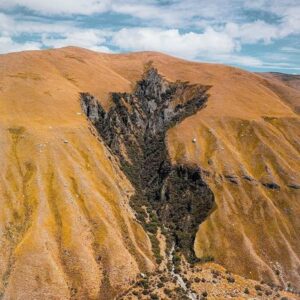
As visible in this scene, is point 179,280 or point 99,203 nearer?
point 179,280

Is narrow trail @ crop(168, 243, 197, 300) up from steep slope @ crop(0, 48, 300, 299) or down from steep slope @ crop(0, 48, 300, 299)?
down

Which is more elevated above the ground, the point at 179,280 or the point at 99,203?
the point at 99,203

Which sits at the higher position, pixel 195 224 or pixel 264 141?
pixel 264 141

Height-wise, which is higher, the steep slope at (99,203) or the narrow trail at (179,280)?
the steep slope at (99,203)

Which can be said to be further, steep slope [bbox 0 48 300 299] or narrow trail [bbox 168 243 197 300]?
narrow trail [bbox 168 243 197 300]

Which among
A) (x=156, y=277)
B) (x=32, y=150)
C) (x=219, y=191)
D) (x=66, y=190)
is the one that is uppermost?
(x=32, y=150)

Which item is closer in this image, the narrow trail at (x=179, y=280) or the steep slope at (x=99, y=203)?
the steep slope at (x=99, y=203)

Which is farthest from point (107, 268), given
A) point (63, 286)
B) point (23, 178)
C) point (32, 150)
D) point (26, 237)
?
point (32, 150)

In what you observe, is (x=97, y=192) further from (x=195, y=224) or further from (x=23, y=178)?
(x=195, y=224)
